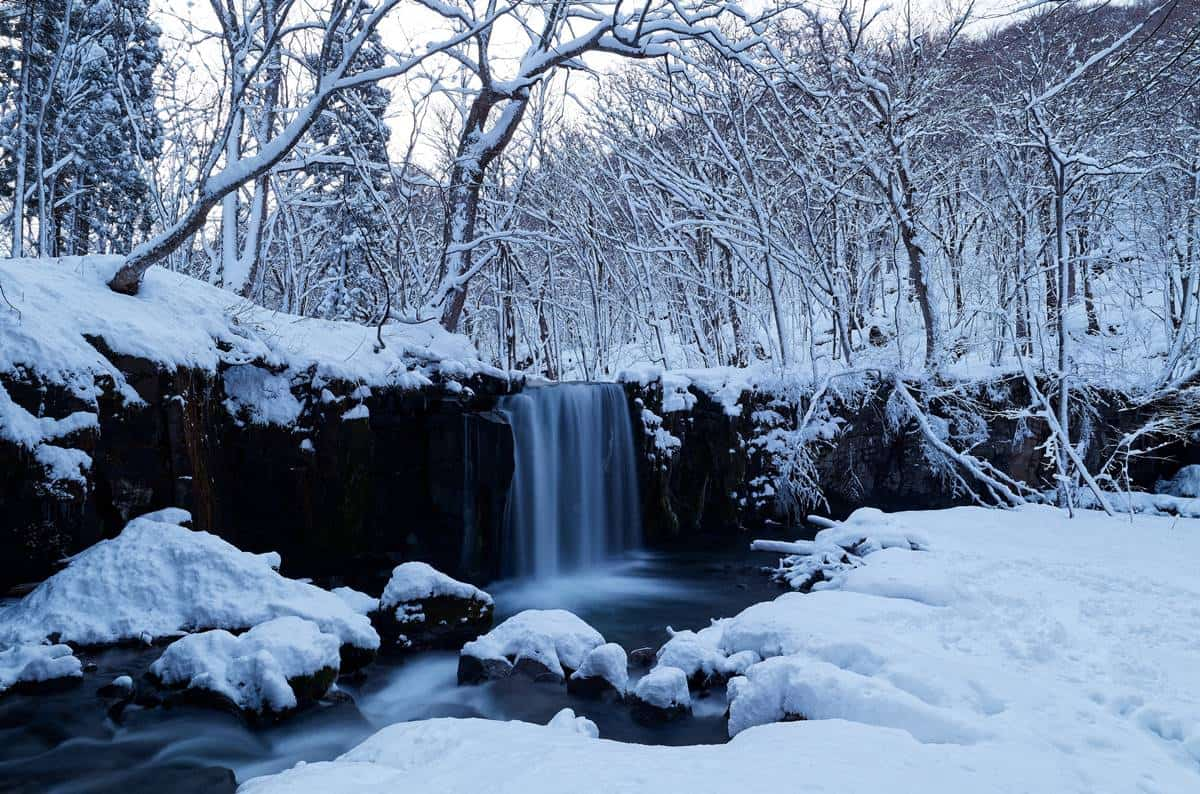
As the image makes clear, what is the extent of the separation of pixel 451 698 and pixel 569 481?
235 inches

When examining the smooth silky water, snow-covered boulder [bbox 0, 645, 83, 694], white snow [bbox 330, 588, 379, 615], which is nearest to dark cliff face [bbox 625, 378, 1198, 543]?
the smooth silky water

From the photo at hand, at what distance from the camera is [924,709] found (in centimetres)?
331

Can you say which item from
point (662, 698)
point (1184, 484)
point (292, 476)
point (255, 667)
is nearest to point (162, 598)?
point (255, 667)

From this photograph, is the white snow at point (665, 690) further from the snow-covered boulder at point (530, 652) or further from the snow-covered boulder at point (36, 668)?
the snow-covered boulder at point (36, 668)

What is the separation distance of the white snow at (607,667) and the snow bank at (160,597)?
5.85ft

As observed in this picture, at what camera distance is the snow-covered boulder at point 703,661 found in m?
4.96

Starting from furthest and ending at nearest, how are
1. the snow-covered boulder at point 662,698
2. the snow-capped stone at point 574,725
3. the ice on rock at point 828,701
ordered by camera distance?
the snow-covered boulder at point 662,698 < the snow-capped stone at point 574,725 < the ice on rock at point 828,701

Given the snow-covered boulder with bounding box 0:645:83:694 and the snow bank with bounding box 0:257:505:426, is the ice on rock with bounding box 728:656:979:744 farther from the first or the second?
the snow bank with bounding box 0:257:505:426

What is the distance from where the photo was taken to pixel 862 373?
38.5ft

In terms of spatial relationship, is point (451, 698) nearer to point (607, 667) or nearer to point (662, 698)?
point (607, 667)

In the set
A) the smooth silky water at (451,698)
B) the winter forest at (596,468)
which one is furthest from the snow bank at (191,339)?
the smooth silky water at (451,698)

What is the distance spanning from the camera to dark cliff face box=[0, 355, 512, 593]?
5.59m

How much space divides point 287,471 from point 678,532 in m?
6.53

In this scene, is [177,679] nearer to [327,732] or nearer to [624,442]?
[327,732]
